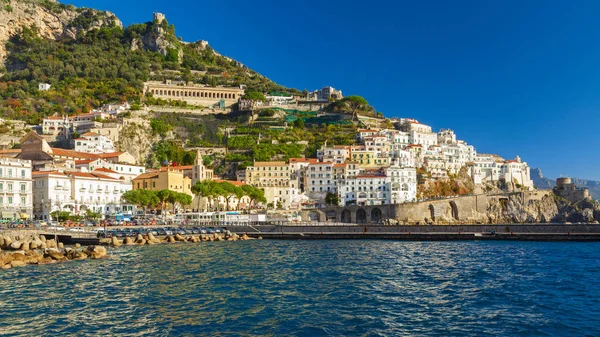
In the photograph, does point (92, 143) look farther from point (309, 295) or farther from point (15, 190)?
point (309, 295)

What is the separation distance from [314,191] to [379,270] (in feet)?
174

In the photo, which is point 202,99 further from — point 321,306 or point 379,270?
point 321,306

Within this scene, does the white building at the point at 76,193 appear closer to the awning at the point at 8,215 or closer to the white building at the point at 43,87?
the awning at the point at 8,215

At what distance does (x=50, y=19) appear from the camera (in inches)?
5049

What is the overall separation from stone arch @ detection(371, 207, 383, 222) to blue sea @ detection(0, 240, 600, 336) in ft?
119

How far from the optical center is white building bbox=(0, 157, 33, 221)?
51.5m

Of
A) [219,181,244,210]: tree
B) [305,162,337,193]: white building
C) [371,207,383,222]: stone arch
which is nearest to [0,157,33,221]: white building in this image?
[219,181,244,210]: tree

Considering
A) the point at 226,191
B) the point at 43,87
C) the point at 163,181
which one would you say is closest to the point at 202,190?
the point at 226,191

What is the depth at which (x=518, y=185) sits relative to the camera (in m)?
102

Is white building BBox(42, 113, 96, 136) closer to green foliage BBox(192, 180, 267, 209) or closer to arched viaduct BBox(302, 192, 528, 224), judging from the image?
green foliage BBox(192, 180, 267, 209)

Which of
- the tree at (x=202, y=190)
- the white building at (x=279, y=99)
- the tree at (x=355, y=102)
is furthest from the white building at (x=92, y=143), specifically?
the tree at (x=355, y=102)

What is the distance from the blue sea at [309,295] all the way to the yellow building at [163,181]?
33430 millimetres

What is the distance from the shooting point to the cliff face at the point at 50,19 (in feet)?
389

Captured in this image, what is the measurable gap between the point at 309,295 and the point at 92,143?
2671 inches
